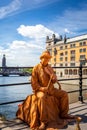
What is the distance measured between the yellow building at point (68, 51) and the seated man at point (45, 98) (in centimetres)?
5521

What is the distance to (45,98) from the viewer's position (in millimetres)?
4449

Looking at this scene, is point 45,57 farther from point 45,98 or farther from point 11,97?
point 11,97

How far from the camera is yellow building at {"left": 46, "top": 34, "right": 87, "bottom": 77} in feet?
221

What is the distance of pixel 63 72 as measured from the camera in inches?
2758

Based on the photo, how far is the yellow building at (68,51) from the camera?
67.4m

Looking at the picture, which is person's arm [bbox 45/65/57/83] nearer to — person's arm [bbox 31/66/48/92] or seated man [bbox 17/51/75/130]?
seated man [bbox 17/51/75/130]

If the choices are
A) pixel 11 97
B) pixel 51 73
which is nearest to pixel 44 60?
pixel 51 73

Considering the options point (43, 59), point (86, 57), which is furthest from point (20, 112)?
point (86, 57)

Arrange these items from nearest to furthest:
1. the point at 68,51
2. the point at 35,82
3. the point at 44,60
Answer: the point at 35,82 → the point at 44,60 → the point at 68,51

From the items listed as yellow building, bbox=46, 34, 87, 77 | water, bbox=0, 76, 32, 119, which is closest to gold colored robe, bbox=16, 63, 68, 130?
water, bbox=0, 76, 32, 119

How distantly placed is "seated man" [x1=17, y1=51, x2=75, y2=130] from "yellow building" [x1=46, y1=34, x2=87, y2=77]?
55208 mm

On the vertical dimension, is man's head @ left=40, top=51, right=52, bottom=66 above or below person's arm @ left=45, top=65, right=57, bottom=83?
above

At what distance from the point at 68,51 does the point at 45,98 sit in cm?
7055

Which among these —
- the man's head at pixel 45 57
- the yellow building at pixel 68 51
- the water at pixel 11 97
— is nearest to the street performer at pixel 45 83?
the man's head at pixel 45 57
